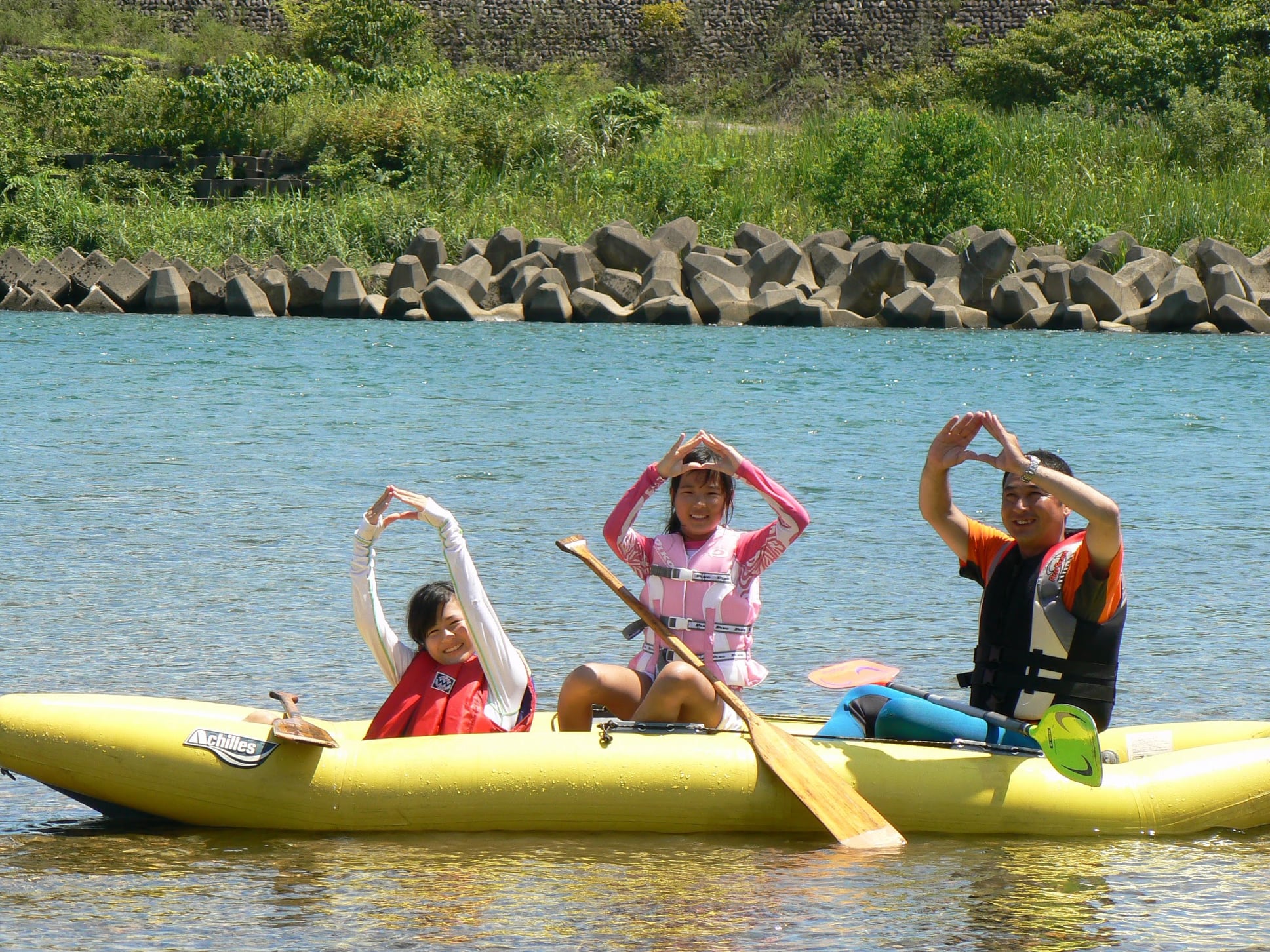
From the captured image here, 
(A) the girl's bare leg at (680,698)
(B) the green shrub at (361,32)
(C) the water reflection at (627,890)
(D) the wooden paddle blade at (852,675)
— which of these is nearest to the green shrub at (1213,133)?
(B) the green shrub at (361,32)

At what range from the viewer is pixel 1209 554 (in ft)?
23.5

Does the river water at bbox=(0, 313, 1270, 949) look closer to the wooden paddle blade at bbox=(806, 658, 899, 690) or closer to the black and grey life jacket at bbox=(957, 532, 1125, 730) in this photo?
the black and grey life jacket at bbox=(957, 532, 1125, 730)

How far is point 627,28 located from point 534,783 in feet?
91.9

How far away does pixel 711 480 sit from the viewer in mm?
3928

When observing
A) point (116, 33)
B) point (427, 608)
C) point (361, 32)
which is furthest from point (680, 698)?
point (116, 33)

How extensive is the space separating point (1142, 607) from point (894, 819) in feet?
9.48

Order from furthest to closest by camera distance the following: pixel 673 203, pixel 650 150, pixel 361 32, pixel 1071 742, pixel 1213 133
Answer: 1. pixel 361 32
2. pixel 650 150
3. pixel 1213 133
4. pixel 673 203
5. pixel 1071 742

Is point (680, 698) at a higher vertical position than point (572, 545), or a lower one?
lower

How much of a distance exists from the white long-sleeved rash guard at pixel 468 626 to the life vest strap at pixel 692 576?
0.39 metres

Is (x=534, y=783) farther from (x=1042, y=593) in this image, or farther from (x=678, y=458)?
(x=1042, y=593)

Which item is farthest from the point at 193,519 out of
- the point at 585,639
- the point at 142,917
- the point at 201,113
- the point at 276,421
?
the point at 201,113

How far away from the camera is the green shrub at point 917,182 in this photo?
1866cm

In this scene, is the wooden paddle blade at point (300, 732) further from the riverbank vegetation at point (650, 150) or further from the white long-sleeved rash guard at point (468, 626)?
the riverbank vegetation at point (650, 150)

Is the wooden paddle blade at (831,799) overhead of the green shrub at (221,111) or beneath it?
beneath
